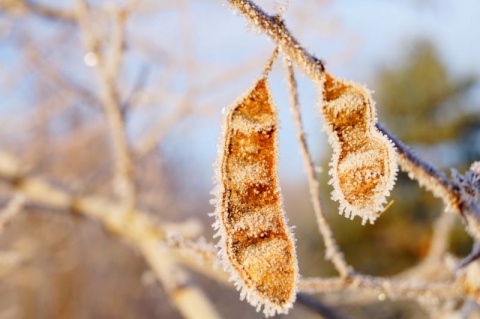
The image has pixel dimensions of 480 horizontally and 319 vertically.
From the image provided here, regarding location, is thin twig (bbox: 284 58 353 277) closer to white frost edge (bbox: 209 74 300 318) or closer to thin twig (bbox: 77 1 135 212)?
white frost edge (bbox: 209 74 300 318)

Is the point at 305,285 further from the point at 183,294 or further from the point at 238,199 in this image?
the point at 183,294

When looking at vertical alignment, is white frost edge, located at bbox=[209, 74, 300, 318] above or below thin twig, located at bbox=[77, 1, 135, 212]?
below

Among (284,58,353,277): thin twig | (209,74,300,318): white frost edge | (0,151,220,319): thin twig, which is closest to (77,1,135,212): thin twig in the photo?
(0,151,220,319): thin twig

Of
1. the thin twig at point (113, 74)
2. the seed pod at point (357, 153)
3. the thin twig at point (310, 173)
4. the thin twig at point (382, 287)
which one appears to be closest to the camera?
the seed pod at point (357, 153)

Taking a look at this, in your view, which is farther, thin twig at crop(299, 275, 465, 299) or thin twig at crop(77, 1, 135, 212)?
thin twig at crop(77, 1, 135, 212)

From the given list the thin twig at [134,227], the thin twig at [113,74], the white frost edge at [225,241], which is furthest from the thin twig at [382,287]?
the thin twig at [113,74]

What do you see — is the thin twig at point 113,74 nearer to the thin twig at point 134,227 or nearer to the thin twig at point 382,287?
the thin twig at point 134,227

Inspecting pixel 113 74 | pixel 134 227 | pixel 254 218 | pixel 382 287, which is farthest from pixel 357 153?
pixel 134 227
